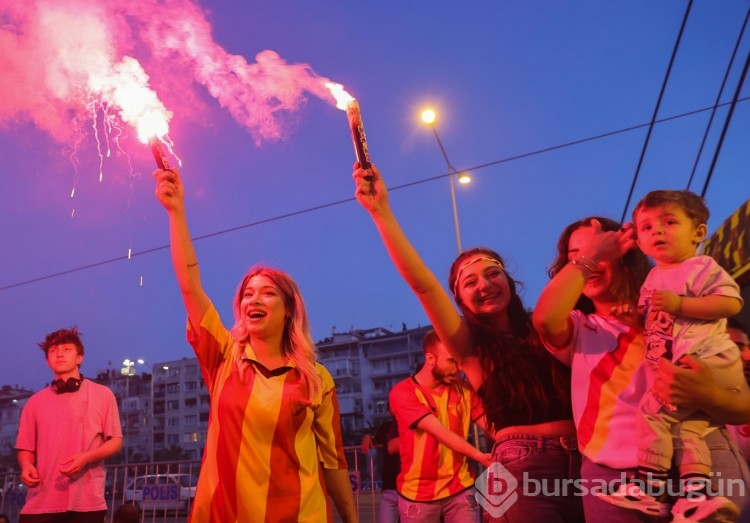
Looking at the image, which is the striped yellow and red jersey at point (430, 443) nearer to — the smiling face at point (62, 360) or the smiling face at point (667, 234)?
the smiling face at point (667, 234)

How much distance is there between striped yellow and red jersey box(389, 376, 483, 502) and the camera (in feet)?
16.3

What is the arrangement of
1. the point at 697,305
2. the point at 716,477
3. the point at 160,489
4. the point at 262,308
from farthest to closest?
the point at 160,489, the point at 262,308, the point at 697,305, the point at 716,477

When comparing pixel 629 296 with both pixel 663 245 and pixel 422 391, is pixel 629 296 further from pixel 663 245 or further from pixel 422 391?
pixel 422 391

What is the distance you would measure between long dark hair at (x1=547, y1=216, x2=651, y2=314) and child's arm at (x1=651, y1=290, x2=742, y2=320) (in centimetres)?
34

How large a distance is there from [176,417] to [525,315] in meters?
107

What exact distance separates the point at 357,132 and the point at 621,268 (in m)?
1.38

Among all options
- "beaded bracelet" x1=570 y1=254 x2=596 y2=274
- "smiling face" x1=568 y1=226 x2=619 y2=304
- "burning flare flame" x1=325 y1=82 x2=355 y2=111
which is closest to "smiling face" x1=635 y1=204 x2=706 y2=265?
"smiling face" x1=568 y1=226 x2=619 y2=304

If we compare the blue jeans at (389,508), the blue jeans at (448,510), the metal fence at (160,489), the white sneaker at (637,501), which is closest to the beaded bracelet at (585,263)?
the white sneaker at (637,501)

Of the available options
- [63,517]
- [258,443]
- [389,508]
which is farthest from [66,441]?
[389,508]

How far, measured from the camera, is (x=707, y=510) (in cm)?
201

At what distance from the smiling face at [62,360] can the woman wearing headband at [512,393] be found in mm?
3979

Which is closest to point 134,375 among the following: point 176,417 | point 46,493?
point 176,417

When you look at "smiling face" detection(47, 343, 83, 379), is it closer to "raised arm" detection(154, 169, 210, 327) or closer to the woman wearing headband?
"raised arm" detection(154, 169, 210, 327)

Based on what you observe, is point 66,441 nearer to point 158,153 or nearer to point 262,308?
point 262,308
